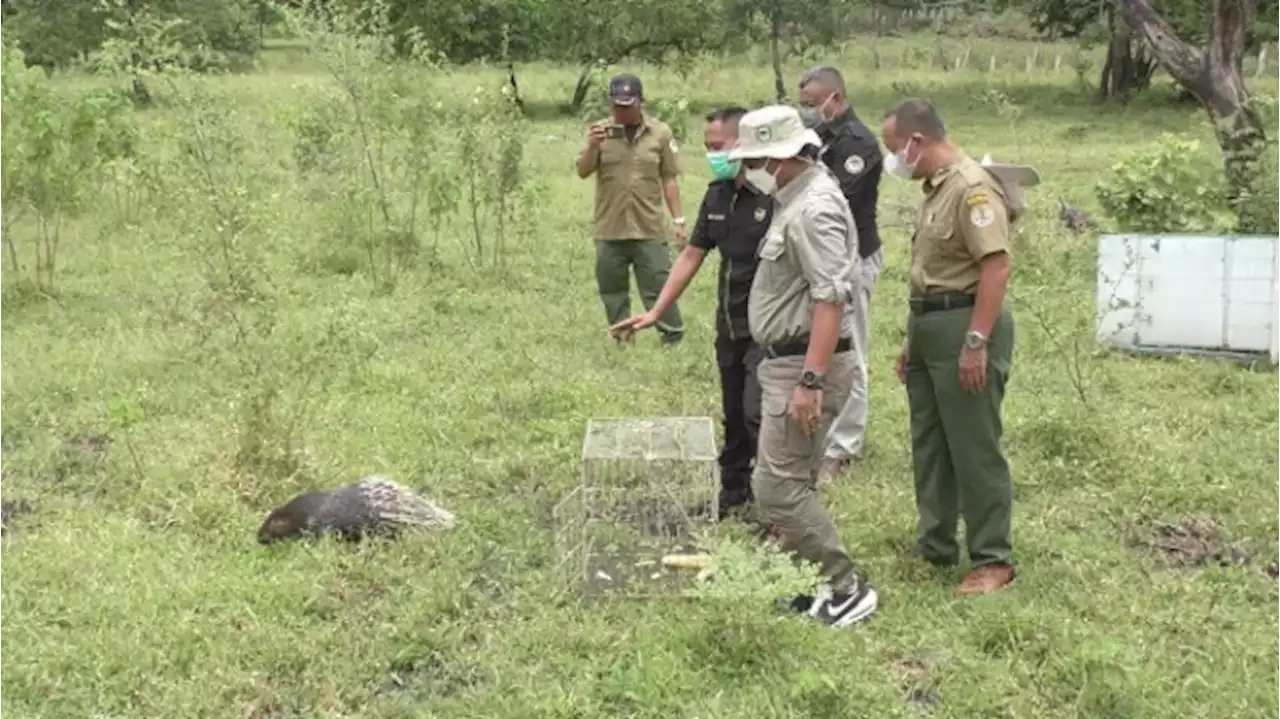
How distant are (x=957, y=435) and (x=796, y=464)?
60 centimetres

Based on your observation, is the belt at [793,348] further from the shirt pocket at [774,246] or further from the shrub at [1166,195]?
the shrub at [1166,195]

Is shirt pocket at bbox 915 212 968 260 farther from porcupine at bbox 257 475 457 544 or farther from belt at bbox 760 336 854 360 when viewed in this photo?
porcupine at bbox 257 475 457 544

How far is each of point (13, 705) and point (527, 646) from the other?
4.83 feet

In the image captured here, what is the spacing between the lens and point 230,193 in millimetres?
7844

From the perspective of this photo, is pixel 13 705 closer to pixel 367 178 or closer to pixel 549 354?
pixel 549 354

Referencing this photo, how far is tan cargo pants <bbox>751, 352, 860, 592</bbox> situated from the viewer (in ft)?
14.0

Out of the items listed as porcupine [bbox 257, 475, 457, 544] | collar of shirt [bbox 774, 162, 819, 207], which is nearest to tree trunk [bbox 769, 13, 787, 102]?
porcupine [bbox 257, 475, 457, 544]

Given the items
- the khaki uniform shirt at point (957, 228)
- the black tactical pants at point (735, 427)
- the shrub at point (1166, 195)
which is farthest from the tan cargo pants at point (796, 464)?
the shrub at point (1166, 195)

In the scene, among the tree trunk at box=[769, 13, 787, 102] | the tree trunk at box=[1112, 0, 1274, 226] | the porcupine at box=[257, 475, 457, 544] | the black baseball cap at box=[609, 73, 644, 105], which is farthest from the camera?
the tree trunk at box=[769, 13, 787, 102]

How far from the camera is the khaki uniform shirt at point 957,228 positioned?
4.23 meters

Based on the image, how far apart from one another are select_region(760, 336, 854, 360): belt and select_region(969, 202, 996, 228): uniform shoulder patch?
1.76 feet

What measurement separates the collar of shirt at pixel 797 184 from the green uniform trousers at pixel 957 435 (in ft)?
2.06

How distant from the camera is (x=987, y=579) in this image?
4605 mm

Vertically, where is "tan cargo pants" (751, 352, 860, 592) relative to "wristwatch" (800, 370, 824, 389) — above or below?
below
